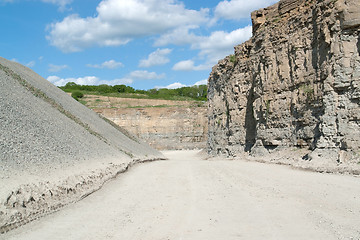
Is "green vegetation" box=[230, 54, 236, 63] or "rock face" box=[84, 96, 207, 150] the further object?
"rock face" box=[84, 96, 207, 150]

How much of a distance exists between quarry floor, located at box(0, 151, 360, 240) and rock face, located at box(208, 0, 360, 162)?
397 centimetres

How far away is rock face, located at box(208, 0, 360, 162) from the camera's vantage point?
1388 cm

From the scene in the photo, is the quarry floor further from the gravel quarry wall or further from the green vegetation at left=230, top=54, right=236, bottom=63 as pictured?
the green vegetation at left=230, top=54, right=236, bottom=63

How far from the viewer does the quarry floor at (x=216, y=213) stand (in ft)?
18.4

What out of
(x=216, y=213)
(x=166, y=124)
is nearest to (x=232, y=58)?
(x=216, y=213)

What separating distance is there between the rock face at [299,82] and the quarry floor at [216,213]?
3.97m

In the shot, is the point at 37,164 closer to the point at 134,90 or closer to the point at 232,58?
the point at 232,58

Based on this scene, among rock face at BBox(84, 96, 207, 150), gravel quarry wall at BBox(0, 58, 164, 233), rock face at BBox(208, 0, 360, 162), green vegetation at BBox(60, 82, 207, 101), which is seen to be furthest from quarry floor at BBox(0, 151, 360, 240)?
green vegetation at BBox(60, 82, 207, 101)

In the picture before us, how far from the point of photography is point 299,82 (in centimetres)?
1767

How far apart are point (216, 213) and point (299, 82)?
506 inches

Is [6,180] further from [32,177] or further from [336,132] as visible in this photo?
[336,132]

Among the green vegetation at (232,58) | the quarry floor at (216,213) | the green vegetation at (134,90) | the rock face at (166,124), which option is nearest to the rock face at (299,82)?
the green vegetation at (232,58)

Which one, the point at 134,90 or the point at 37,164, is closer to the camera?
the point at 37,164

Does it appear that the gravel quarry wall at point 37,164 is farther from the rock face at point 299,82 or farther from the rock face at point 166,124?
the rock face at point 166,124
